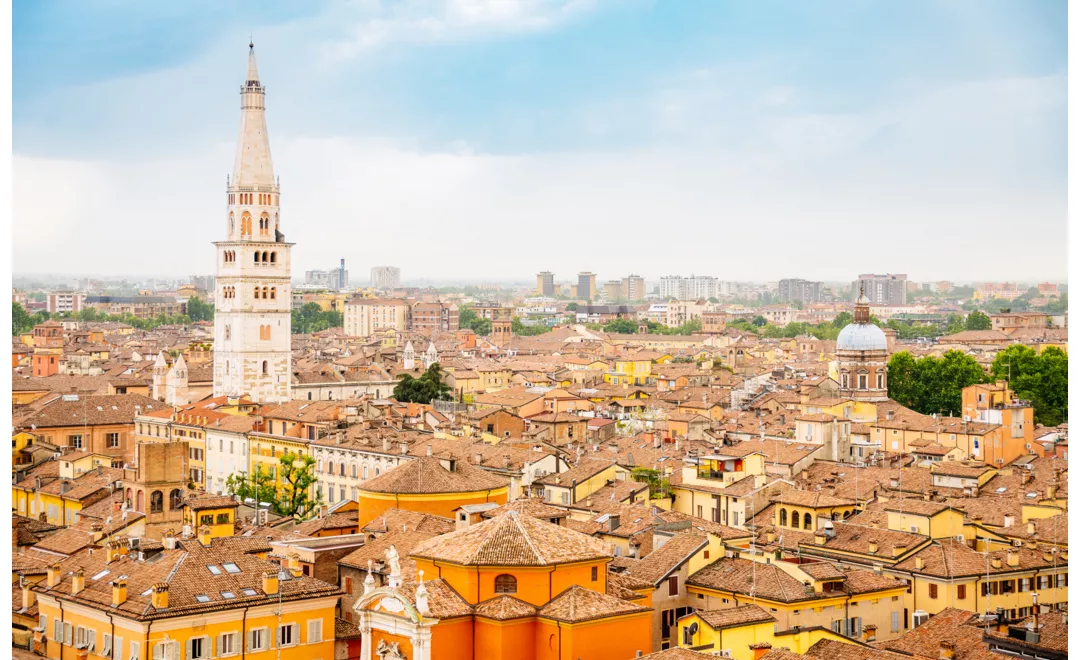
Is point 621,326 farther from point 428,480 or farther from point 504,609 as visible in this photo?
point 504,609

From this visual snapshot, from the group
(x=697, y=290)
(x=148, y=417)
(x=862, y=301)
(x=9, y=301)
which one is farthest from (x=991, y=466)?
(x=697, y=290)

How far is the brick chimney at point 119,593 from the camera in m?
6.47

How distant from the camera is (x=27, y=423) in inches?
569

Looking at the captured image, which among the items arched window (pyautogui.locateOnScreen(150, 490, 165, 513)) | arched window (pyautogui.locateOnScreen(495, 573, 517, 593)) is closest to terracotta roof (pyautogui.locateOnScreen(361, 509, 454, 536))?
arched window (pyautogui.locateOnScreen(150, 490, 165, 513))

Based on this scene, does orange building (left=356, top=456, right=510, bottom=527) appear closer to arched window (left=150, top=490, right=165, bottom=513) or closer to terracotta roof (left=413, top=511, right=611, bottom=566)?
arched window (left=150, top=490, right=165, bottom=513)

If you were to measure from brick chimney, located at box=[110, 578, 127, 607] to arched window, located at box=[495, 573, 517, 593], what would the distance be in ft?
5.07

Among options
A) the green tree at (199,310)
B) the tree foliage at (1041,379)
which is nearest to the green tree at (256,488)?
the tree foliage at (1041,379)

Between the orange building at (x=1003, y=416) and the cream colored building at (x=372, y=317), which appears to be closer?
the orange building at (x=1003, y=416)

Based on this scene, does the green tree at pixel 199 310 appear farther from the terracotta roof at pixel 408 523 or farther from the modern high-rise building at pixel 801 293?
the terracotta roof at pixel 408 523

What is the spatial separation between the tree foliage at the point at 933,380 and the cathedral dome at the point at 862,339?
0.57 meters

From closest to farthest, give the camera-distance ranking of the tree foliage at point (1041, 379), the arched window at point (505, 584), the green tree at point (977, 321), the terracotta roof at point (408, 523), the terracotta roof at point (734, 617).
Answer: the arched window at point (505, 584)
the terracotta roof at point (734, 617)
the terracotta roof at point (408, 523)
the tree foliage at point (1041, 379)
the green tree at point (977, 321)

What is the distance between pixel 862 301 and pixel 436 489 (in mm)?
10188

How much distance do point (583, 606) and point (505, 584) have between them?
303 millimetres

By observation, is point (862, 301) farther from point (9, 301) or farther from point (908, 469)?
point (9, 301)
